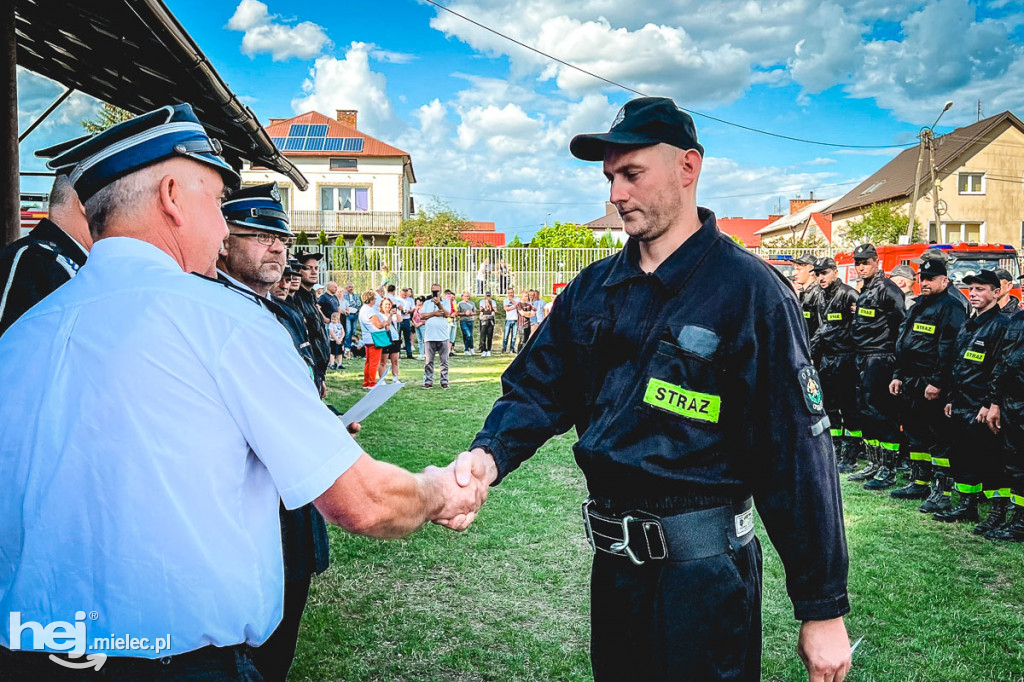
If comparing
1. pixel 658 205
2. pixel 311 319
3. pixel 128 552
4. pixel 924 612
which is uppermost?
pixel 658 205

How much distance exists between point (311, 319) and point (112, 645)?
560cm

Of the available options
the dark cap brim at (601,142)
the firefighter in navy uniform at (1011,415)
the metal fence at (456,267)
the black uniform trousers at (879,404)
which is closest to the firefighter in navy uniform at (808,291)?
the black uniform trousers at (879,404)

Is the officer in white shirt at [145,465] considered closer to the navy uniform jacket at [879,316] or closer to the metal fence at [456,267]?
the navy uniform jacket at [879,316]

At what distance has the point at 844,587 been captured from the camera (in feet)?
7.12

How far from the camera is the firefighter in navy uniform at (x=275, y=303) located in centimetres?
334

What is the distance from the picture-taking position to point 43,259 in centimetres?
286

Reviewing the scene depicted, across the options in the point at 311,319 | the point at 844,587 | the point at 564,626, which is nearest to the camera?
the point at 844,587

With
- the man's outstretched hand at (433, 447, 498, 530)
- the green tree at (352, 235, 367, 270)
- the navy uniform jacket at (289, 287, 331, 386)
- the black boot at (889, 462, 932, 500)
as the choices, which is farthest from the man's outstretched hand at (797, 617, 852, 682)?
the green tree at (352, 235, 367, 270)

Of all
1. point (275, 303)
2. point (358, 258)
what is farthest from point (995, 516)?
point (358, 258)

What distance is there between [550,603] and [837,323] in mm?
6496

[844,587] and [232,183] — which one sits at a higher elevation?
[232,183]

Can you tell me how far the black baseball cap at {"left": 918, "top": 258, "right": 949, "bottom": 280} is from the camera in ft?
26.1

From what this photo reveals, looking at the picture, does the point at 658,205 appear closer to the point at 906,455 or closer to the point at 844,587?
the point at 844,587

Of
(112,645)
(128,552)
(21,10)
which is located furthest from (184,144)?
(21,10)
